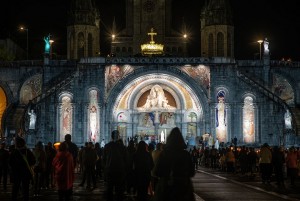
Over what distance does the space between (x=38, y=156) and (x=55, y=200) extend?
11.4 ft

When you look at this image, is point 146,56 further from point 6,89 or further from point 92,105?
point 6,89

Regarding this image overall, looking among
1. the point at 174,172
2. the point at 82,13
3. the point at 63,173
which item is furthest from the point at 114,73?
the point at 174,172

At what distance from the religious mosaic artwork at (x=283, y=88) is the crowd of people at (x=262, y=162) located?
50.7ft

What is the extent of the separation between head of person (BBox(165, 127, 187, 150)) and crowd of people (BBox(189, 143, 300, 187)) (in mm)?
17978

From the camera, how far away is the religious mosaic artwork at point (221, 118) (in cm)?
6506

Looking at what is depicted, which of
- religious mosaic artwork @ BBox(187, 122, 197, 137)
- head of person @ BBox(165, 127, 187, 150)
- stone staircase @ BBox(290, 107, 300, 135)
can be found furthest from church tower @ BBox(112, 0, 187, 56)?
head of person @ BBox(165, 127, 187, 150)

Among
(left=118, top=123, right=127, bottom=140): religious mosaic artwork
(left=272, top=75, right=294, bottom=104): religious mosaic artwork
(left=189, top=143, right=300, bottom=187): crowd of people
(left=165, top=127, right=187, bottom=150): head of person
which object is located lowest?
(left=189, top=143, right=300, bottom=187): crowd of people

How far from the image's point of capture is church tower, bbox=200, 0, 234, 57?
72.1m

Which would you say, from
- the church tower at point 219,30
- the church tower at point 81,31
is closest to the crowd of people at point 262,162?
the church tower at point 219,30

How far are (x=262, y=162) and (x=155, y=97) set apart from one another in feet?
118

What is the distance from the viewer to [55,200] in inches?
921

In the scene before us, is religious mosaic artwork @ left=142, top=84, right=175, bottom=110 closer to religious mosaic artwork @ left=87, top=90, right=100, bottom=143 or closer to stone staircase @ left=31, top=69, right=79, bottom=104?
religious mosaic artwork @ left=87, top=90, right=100, bottom=143

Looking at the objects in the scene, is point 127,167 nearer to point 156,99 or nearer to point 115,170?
point 115,170

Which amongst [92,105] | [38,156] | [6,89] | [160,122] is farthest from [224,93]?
[38,156]
